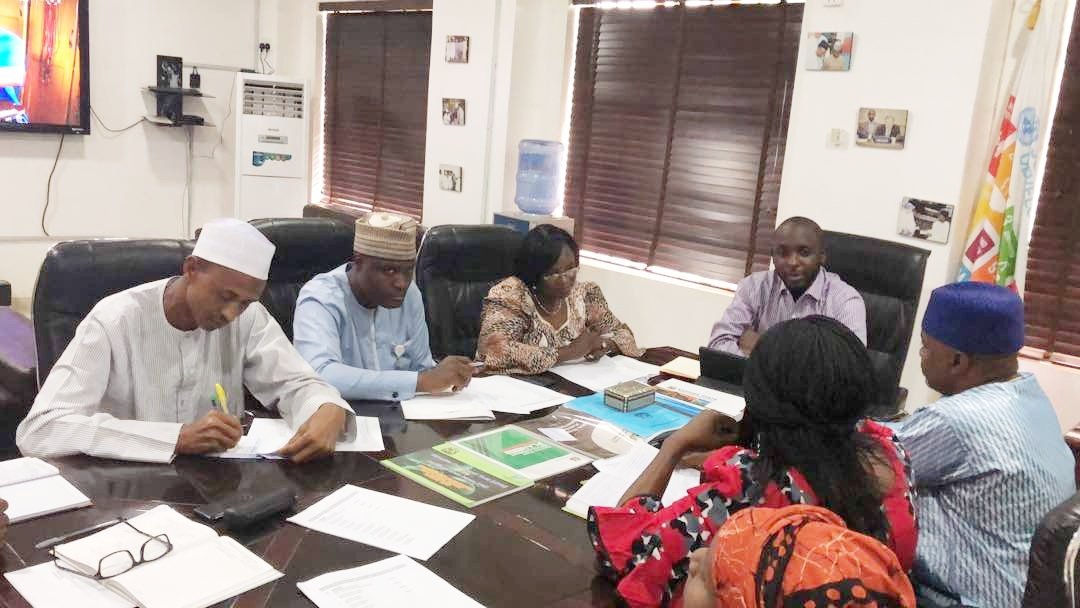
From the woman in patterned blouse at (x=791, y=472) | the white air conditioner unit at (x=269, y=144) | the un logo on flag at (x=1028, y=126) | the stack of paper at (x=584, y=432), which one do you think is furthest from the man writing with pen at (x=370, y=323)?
the white air conditioner unit at (x=269, y=144)

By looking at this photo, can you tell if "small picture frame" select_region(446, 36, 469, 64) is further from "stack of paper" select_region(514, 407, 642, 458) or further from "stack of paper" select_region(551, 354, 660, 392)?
"stack of paper" select_region(514, 407, 642, 458)

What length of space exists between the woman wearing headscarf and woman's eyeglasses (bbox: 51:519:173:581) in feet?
2.72

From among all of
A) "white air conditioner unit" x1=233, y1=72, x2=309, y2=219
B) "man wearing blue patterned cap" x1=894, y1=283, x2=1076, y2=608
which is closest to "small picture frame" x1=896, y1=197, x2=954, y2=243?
"man wearing blue patterned cap" x1=894, y1=283, x2=1076, y2=608

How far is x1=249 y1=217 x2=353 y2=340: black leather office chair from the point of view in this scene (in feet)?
8.88

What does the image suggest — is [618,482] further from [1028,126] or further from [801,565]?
[1028,126]

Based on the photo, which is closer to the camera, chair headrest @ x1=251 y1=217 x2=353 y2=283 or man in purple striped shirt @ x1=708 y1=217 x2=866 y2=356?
chair headrest @ x1=251 y1=217 x2=353 y2=283

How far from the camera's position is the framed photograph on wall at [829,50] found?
134 inches

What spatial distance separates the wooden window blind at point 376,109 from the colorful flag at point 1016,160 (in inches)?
135

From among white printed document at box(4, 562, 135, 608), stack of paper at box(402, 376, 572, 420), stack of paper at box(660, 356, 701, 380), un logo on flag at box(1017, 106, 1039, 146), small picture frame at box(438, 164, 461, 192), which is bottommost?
white printed document at box(4, 562, 135, 608)

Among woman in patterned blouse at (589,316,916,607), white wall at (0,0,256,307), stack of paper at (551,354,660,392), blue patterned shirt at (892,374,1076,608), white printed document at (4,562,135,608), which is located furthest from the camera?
white wall at (0,0,256,307)

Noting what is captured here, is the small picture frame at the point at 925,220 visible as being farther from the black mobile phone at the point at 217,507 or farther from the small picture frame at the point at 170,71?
the small picture frame at the point at 170,71

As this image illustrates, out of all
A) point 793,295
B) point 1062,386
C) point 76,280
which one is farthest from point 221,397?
point 1062,386

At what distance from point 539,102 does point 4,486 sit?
12.1ft

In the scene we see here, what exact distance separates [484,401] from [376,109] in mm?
4104
